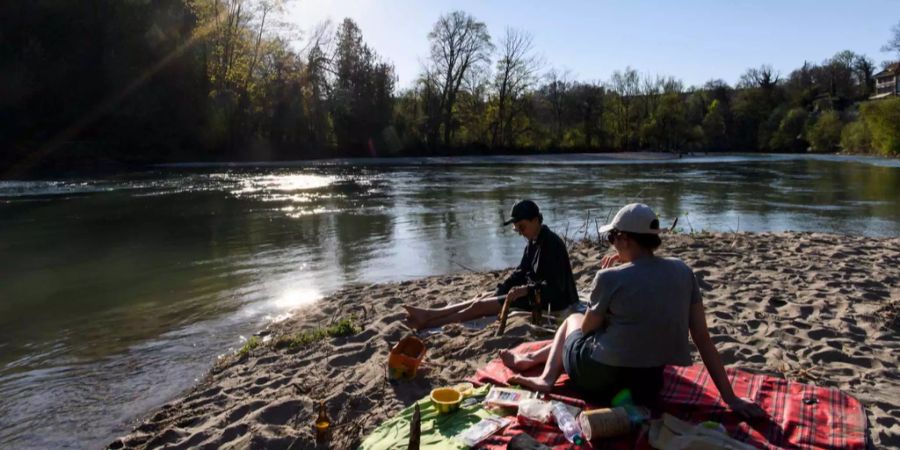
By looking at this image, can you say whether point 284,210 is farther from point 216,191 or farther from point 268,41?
point 268,41

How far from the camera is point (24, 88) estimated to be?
3800 cm

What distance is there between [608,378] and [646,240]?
85 centimetres

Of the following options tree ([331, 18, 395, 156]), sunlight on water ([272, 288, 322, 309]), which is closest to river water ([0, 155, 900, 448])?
sunlight on water ([272, 288, 322, 309])

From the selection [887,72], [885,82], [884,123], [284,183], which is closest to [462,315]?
[284,183]

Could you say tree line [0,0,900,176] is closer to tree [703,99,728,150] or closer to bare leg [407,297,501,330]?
tree [703,99,728,150]

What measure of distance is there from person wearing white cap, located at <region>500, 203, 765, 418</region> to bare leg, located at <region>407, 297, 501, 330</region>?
2.31m

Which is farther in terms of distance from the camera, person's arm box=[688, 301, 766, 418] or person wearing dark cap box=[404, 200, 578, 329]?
person wearing dark cap box=[404, 200, 578, 329]

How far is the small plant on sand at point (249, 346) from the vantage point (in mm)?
5938

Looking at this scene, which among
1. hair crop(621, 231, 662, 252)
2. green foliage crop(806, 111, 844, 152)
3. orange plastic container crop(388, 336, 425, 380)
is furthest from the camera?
green foliage crop(806, 111, 844, 152)

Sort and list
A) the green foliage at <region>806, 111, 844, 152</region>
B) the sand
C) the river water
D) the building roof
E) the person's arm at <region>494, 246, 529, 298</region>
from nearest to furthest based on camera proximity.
Result: the sand, the river water, the person's arm at <region>494, 246, 529, 298</region>, the green foliage at <region>806, 111, 844, 152</region>, the building roof

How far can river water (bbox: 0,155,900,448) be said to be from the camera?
5.69m

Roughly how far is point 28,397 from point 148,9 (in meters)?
44.6

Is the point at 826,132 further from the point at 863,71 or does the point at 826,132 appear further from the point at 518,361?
the point at 518,361

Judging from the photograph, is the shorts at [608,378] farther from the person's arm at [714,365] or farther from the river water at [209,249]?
the river water at [209,249]
